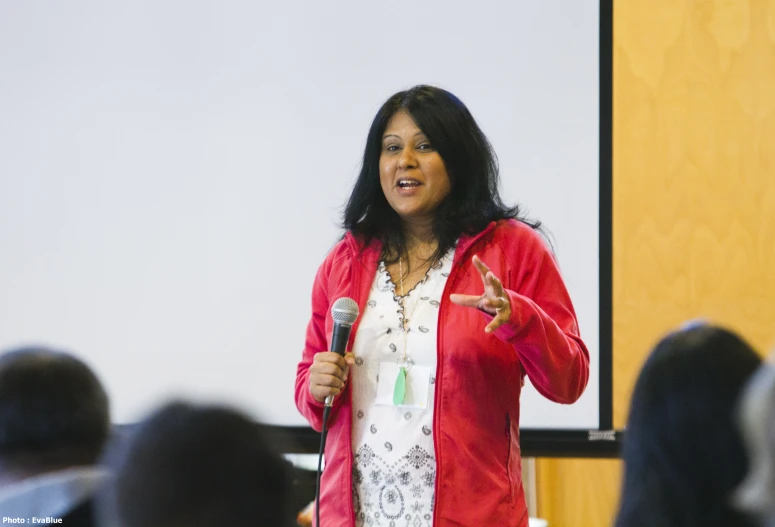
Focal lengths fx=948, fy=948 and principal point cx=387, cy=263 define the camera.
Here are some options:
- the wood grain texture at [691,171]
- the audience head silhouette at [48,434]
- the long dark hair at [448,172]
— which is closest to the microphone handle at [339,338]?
the long dark hair at [448,172]

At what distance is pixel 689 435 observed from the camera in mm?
997

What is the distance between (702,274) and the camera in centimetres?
318

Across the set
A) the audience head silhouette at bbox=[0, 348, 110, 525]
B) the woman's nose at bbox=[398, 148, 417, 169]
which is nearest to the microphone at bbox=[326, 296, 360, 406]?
the woman's nose at bbox=[398, 148, 417, 169]

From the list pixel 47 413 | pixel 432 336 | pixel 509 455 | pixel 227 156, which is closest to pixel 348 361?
pixel 432 336

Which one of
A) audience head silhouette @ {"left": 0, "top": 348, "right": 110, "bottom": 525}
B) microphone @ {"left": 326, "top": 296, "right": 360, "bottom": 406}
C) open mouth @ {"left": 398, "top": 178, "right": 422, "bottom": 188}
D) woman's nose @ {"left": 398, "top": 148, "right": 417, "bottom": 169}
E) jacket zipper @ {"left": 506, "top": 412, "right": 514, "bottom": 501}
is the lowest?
jacket zipper @ {"left": 506, "top": 412, "right": 514, "bottom": 501}

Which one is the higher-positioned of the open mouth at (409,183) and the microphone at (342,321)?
the open mouth at (409,183)

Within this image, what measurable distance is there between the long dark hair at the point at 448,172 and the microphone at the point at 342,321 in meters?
0.24

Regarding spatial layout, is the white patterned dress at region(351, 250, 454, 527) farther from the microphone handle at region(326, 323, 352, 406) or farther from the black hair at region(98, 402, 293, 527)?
the black hair at region(98, 402, 293, 527)

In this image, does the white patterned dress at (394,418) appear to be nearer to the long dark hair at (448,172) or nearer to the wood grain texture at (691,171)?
the long dark hair at (448,172)

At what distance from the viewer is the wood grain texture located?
124 inches

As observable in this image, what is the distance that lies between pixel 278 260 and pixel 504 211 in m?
1.30

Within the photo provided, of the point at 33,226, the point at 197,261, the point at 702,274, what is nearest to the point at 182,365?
the point at 197,261

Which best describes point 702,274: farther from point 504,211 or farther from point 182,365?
point 182,365

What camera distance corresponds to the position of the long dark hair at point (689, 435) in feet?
3.22
